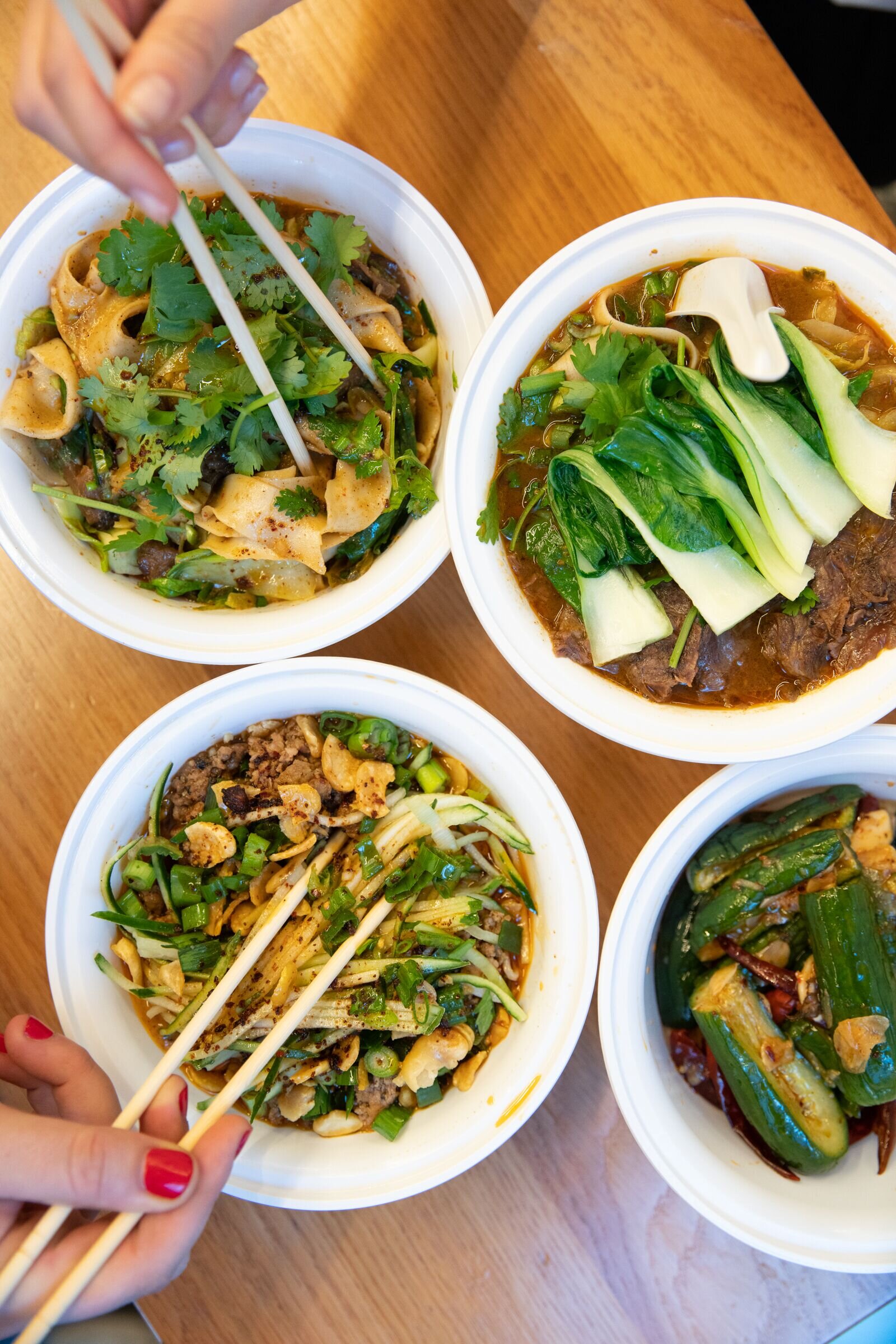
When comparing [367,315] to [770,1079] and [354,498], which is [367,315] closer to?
[354,498]

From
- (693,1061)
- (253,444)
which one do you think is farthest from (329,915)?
(253,444)

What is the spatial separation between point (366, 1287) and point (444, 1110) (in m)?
0.52

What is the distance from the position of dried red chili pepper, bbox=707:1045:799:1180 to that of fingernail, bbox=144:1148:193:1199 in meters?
1.03

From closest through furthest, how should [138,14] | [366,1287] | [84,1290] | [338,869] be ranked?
[138,14] → [84,1290] → [338,869] → [366,1287]

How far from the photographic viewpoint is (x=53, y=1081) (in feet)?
5.01

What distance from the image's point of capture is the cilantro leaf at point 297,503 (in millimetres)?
1610

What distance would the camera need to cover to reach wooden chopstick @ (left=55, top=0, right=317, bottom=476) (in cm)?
89

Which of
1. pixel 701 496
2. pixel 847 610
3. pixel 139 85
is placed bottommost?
pixel 847 610

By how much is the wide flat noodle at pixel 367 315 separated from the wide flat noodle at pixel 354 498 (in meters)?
0.25

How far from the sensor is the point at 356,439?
5.32ft

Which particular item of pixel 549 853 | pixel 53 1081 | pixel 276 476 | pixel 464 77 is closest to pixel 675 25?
pixel 464 77

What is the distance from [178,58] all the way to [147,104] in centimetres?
16

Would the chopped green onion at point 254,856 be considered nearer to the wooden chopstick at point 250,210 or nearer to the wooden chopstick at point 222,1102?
the wooden chopstick at point 222,1102

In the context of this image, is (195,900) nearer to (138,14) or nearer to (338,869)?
(338,869)
